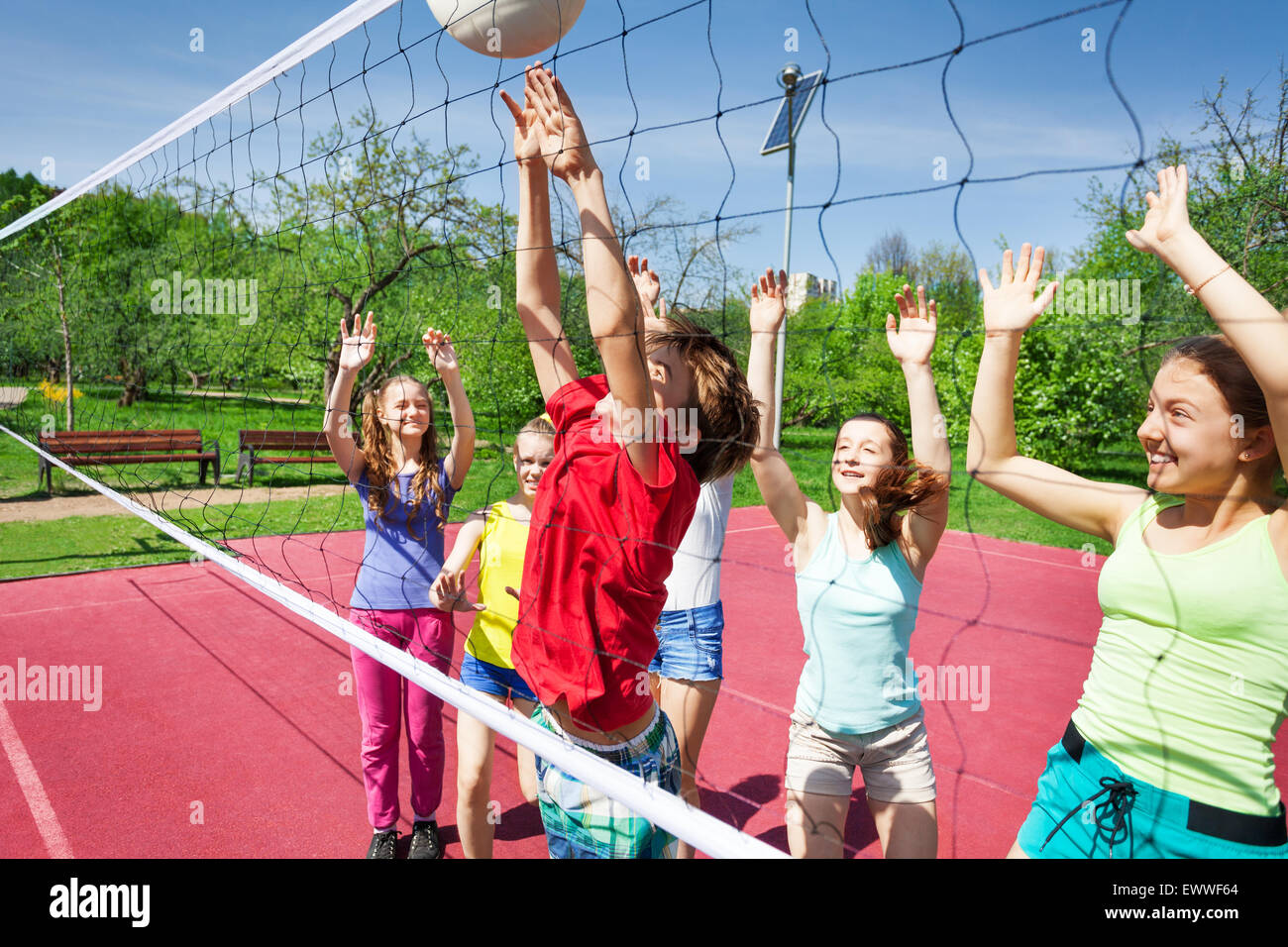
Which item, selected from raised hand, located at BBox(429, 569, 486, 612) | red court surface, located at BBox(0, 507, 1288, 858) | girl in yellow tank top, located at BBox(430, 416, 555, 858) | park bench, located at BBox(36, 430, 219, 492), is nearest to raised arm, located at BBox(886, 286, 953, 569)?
red court surface, located at BBox(0, 507, 1288, 858)

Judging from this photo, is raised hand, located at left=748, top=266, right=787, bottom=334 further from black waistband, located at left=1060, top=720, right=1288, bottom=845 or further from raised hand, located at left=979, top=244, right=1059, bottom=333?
black waistband, located at left=1060, top=720, right=1288, bottom=845

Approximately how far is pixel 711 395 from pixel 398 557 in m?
1.66

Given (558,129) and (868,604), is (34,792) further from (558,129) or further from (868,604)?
(558,129)

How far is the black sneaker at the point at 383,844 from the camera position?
9.18ft

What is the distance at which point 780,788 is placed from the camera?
349 cm

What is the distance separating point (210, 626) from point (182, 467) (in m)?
8.47

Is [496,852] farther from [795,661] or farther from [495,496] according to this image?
[495,496]

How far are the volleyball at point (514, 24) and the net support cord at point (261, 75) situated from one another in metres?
0.27

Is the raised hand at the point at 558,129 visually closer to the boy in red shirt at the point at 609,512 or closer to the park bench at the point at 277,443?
the boy in red shirt at the point at 609,512

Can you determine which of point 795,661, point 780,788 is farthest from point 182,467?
point 780,788

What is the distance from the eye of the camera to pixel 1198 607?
1429 millimetres

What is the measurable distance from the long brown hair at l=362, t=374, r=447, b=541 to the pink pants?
1.02ft

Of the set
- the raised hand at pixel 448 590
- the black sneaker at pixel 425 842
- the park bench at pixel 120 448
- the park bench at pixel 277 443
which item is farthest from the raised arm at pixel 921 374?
the park bench at pixel 277 443
